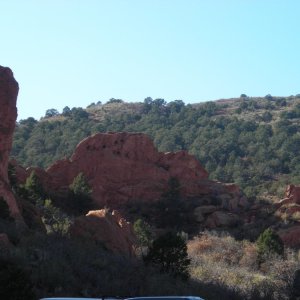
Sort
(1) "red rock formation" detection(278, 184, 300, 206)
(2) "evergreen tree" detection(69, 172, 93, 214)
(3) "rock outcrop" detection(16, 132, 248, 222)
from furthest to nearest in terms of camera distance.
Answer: (3) "rock outcrop" detection(16, 132, 248, 222) < (1) "red rock formation" detection(278, 184, 300, 206) < (2) "evergreen tree" detection(69, 172, 93, 214)

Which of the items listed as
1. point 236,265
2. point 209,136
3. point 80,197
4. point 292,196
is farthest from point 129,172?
point 209,136

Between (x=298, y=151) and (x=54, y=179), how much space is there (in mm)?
35364

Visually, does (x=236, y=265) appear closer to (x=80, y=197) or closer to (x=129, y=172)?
(x=80, y=197)

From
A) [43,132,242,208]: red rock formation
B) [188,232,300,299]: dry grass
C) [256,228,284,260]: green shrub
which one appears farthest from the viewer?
[43,132,242,208]: red rock formation

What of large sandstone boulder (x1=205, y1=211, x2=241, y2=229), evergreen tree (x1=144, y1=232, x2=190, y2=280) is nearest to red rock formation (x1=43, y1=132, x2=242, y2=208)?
large sandstone boulder (x1=205, y1=211, x2=241, y2=229)

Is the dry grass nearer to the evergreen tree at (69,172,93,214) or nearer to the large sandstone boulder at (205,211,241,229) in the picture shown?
the large sandstone boulder at (205,211,241,229)

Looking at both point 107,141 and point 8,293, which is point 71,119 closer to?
point 107,141

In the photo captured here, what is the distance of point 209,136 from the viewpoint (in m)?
78.8

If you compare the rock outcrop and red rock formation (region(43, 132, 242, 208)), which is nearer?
the rock outcrop

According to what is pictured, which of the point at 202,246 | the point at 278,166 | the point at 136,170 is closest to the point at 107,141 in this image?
the point at 136,170

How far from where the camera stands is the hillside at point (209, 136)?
64688 millimetres

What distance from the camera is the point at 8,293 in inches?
270

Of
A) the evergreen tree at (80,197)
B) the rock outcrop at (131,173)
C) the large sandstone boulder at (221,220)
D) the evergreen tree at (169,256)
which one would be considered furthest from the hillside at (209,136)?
the evergreen tree at (169,256)

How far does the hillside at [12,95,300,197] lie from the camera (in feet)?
212
